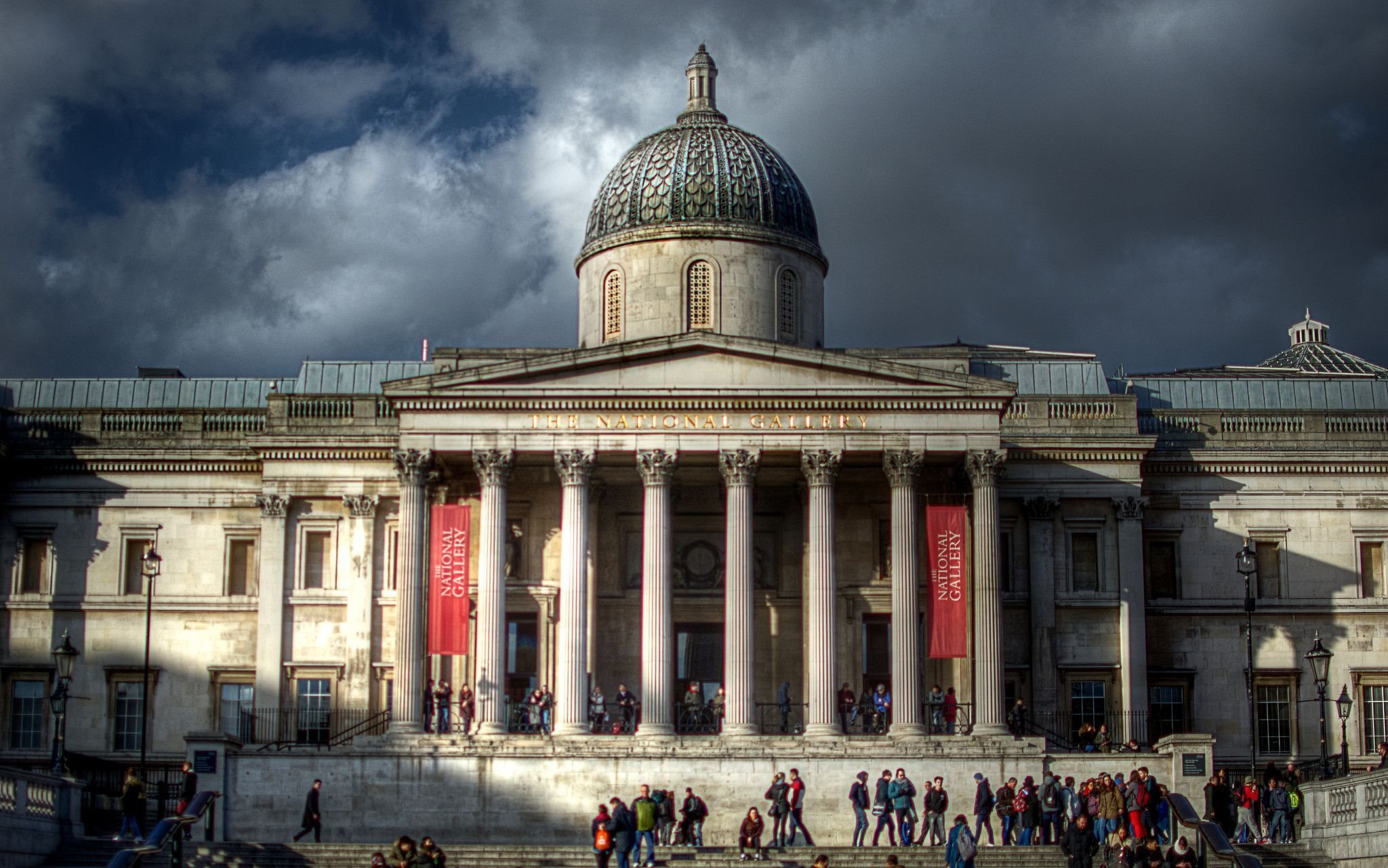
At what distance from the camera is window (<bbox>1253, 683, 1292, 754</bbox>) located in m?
55.4

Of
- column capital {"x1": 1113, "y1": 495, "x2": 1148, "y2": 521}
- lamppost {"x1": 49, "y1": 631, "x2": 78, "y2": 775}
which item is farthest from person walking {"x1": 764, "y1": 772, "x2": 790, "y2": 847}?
column capital {"x1": 1113, "y1": 495, "x2": 1148, "y2": 521}

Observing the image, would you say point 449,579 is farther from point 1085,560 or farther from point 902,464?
point 1085,560

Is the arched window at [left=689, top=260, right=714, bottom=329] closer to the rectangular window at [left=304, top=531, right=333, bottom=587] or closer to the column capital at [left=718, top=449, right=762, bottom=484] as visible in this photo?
the column capital at [left=718, top=449, right=762, bottom=484]

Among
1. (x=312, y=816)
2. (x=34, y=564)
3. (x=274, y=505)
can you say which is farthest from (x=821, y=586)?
(x=34, y=564)

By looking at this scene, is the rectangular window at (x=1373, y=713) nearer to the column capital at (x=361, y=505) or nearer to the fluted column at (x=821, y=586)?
the fluted column at (x=821, y=586)

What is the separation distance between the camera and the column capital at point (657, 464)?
163 ft

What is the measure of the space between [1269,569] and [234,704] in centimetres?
2965

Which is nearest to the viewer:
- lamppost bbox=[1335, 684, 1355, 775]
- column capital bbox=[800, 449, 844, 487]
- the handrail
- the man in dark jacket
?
the handrail

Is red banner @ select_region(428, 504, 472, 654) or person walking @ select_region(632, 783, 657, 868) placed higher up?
red banner @ select_region(428, 504, 472, 654)

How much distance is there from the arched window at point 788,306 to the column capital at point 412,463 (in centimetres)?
1146

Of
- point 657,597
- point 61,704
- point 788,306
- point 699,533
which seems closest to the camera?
point 61,704

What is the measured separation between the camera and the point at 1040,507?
55.2 m

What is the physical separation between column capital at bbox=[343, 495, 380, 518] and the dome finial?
14.6 meters

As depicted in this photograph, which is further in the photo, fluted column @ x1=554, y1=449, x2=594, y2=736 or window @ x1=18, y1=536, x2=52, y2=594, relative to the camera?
window @ x1=18, y1=536, x2=52, y2=594
